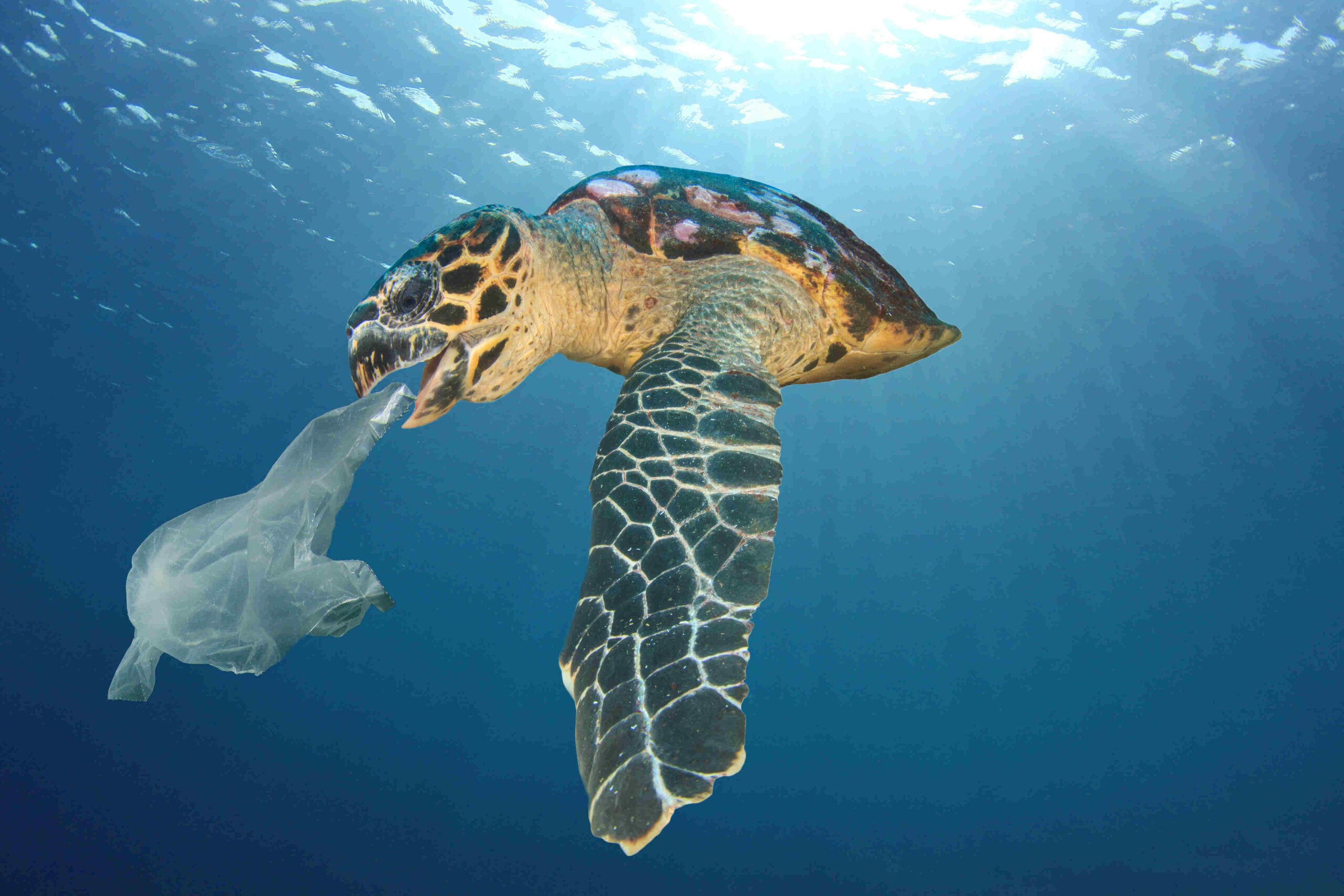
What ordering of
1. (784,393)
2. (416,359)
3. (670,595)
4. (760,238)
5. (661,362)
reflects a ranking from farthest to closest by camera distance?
(784,393), (760,238), (661,362), (416,359), (670,595)

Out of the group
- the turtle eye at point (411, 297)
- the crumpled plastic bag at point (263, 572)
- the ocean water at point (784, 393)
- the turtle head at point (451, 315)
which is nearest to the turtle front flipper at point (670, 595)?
the turtle head at point (451, 315)

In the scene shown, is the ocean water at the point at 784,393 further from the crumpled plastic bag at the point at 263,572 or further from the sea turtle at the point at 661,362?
the crumpled plastic bag at the point at 263,572

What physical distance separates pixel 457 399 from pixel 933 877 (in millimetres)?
19671

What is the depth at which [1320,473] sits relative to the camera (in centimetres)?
1730

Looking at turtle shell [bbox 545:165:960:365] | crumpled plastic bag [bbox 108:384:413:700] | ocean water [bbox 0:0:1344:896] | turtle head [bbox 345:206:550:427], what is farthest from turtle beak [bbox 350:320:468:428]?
ocean water [bbox 0:0:1344:896]

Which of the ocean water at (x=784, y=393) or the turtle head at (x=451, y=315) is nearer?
the turtle head at (x=451, y=315)

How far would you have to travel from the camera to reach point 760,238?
7.45 feet

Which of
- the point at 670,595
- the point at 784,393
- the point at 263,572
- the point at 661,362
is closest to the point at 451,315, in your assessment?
the point at 661,362

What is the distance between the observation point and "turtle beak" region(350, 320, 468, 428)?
169 centimetres

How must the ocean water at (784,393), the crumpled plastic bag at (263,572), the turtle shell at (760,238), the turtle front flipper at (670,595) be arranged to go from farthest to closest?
the ocean water at (784,393) < the turtle shell at (760,238) < the crumpled plastic bag at (263,572) < the turtle front flipper at (670,595)

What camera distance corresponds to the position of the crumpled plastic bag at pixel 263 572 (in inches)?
65.6

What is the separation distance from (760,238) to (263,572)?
2287mm

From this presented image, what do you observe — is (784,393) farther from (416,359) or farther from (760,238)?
(416,359)

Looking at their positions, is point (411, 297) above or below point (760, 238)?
below
